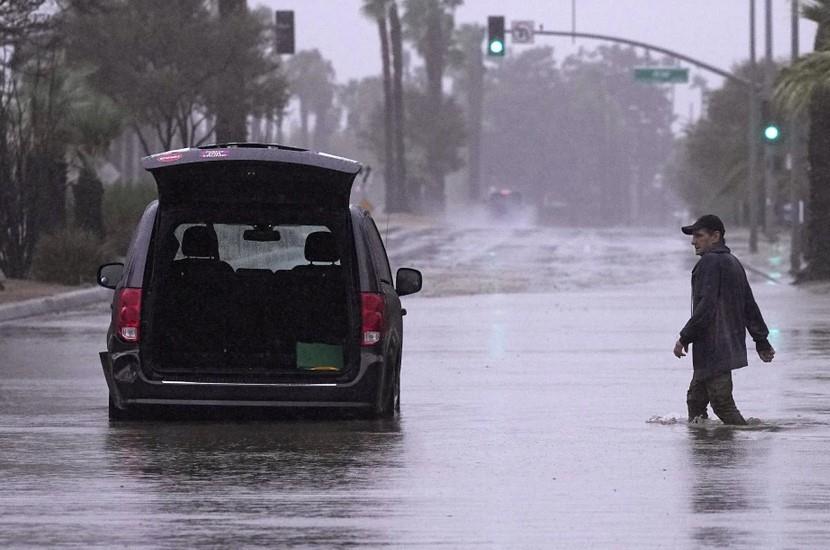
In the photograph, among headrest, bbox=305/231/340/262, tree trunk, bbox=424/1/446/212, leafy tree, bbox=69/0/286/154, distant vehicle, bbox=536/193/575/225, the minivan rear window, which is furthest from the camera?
distant vehicle, bbox=536/193/575/225

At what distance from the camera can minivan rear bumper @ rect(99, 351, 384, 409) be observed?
14273mm

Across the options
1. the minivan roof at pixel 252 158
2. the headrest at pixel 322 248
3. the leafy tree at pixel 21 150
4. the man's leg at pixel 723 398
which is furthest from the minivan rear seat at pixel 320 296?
the leafy tree at pixel 21 150

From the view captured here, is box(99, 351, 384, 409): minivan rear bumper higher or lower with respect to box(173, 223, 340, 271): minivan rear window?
lower

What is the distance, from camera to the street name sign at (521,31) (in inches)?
2233

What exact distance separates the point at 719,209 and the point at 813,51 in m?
54.7

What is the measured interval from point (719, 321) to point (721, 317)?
43mm

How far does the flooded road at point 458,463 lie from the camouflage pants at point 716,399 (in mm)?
153

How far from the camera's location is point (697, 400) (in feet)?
49.1

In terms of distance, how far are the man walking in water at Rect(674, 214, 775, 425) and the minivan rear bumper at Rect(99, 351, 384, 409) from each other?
2204 mm

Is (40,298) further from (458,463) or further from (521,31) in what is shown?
(521,31)

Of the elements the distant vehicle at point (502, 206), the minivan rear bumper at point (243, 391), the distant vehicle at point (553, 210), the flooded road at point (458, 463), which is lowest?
the distant vehicle at point (553, 210)

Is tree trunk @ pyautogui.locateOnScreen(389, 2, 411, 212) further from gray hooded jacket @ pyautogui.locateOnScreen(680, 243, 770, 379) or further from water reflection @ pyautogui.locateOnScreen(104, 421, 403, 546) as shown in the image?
water reflection @ pyautogui.locateOnScreen(104, 421, 403, 546)

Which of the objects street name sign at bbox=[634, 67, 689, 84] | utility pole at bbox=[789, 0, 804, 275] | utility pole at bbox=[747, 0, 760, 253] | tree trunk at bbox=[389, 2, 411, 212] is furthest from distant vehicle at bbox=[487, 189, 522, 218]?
utility pole at bbox=[789, 0, 804, 275]

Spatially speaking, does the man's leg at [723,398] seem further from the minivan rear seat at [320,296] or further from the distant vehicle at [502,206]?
the distant vehicle at [502,206]
